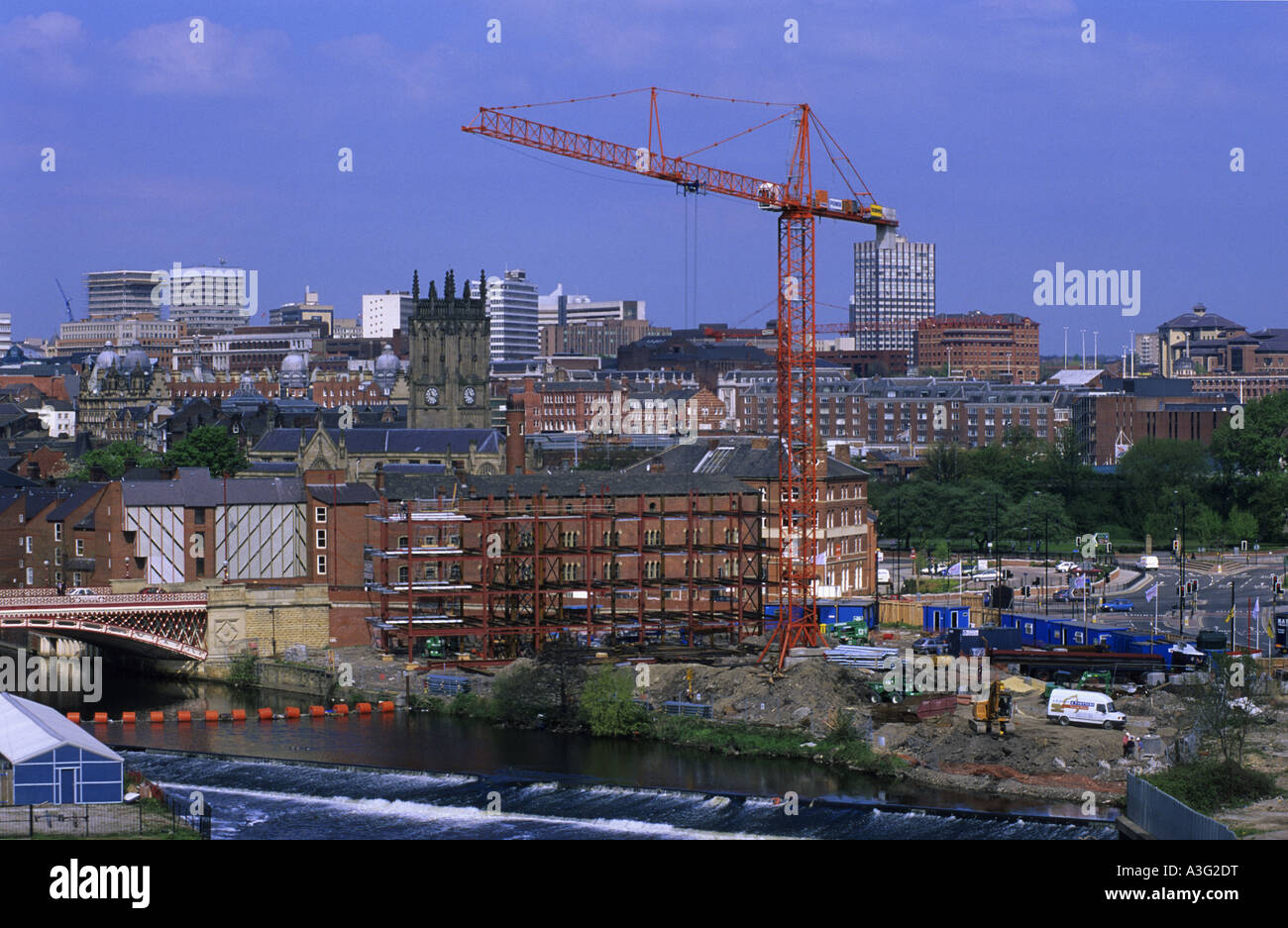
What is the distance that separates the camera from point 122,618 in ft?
182

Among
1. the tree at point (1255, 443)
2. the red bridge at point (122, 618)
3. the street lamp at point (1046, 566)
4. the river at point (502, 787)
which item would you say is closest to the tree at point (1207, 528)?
the street lamp at point (1046, 566)

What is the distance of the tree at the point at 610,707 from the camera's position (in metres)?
46.6

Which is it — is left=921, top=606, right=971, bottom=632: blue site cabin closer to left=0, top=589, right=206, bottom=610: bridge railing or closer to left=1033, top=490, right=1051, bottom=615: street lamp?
left=1033, top=490, right=1051, bottom=615: street lamp

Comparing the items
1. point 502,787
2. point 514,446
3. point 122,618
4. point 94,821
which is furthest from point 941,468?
point 94,821

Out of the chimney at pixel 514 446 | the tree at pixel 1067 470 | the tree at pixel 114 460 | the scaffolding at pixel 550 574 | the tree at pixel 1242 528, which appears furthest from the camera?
the tree at pixel 1067 470

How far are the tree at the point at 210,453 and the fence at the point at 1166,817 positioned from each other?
69937 mm

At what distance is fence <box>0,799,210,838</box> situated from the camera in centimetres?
3097

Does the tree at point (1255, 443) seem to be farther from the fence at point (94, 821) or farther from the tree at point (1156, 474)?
the fence at point (94, 821)

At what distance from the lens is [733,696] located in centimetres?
4878

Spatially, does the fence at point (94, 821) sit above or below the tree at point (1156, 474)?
below

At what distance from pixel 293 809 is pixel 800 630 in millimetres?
20933

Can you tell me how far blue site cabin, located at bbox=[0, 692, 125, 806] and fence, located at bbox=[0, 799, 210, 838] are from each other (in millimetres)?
379
